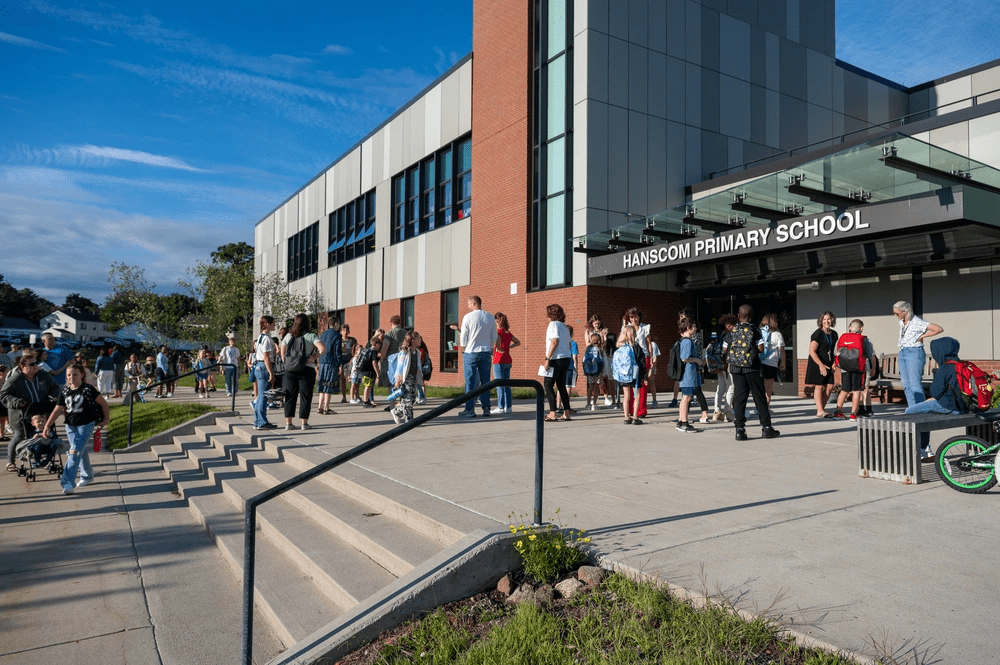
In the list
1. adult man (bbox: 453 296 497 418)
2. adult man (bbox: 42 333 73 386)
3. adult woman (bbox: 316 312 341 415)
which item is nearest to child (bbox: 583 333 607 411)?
adult man (bbox: 453 296 497 418)

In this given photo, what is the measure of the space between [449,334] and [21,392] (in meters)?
13.7

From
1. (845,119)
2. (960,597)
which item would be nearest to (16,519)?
(960,597)

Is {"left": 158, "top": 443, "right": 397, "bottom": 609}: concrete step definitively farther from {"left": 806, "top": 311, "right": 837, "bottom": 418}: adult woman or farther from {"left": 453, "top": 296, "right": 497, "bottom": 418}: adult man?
{"left": 806, "top": 311, "right": 837, "bottom": 418}: adult woman

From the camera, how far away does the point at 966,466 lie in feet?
16.5

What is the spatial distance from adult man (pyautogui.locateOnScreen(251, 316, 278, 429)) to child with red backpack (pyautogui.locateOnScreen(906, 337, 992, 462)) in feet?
26.8

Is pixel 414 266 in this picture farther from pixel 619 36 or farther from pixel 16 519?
pixel 16 519

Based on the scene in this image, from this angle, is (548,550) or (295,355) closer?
(548,550)

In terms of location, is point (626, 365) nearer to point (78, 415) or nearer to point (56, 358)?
point (78, 415)

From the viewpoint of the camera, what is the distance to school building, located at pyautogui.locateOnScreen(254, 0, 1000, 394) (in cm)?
1141

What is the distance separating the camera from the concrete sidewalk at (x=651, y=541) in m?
3.00

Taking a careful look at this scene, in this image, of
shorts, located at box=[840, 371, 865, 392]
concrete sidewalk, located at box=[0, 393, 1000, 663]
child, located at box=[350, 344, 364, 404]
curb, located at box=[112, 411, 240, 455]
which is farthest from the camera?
child, located at box=[350, 344, 364, 404]

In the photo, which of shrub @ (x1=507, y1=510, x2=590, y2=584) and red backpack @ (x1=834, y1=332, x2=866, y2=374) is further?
red backpack @ (x1=834, y1=332, x2=866, y2=374)

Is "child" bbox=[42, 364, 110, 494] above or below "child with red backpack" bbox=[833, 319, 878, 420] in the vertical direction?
below

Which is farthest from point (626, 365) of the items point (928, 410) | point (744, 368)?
point (928, 410)
